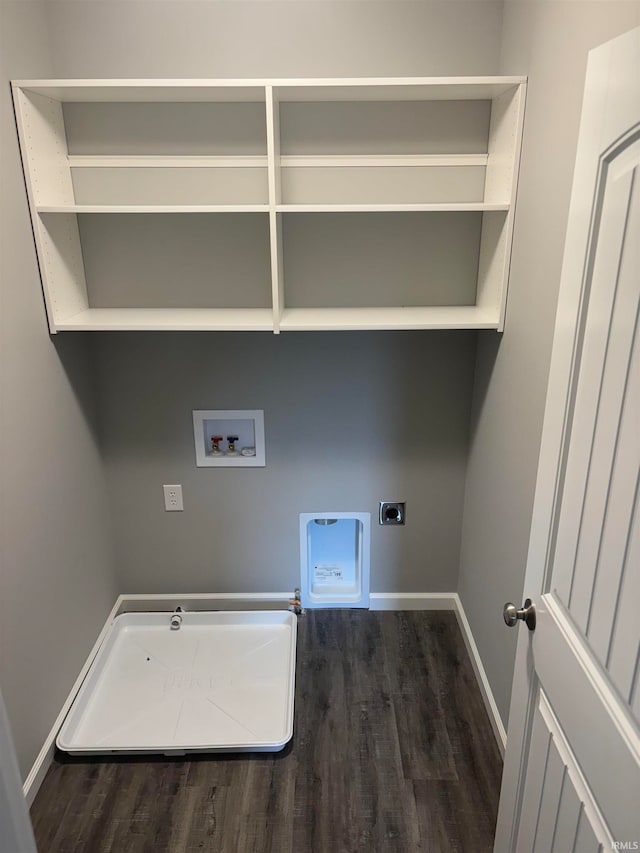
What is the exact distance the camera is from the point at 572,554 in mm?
999

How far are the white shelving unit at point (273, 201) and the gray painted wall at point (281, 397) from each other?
124mm

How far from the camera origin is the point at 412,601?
99.7 inches

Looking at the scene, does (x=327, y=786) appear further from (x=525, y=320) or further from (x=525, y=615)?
(x=525, y=320)

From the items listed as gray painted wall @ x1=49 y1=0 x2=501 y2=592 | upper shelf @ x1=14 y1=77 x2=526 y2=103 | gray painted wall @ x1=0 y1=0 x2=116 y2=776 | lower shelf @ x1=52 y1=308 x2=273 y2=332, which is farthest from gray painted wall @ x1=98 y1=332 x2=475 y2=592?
upper shelf @ x1=14 y1=77 x2=526 y2=103

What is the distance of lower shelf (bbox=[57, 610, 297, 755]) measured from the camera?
1.88 metres

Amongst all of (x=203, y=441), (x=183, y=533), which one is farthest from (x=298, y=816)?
(x=203, y=441)

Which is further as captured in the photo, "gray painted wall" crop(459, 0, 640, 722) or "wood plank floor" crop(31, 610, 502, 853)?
"wood plank floor" crop(31, 610, 502, 853)

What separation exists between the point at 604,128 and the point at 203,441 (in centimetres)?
178

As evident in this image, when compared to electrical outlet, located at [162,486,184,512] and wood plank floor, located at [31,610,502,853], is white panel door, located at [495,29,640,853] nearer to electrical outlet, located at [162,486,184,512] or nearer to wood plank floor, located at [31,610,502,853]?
wood plank floor, located at [31,610,502,853]

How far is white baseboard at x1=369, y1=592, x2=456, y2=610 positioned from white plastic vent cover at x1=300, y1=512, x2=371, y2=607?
5 cm

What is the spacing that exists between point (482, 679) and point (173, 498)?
139cm

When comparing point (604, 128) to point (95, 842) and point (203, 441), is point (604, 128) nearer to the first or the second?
point (203, 441)

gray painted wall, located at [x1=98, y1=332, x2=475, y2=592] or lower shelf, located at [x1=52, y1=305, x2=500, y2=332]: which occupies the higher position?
lower shelf, located at [x1=52, y1=305, x2=500, y2=332]

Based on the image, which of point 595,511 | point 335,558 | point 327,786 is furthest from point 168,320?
point 327,786
